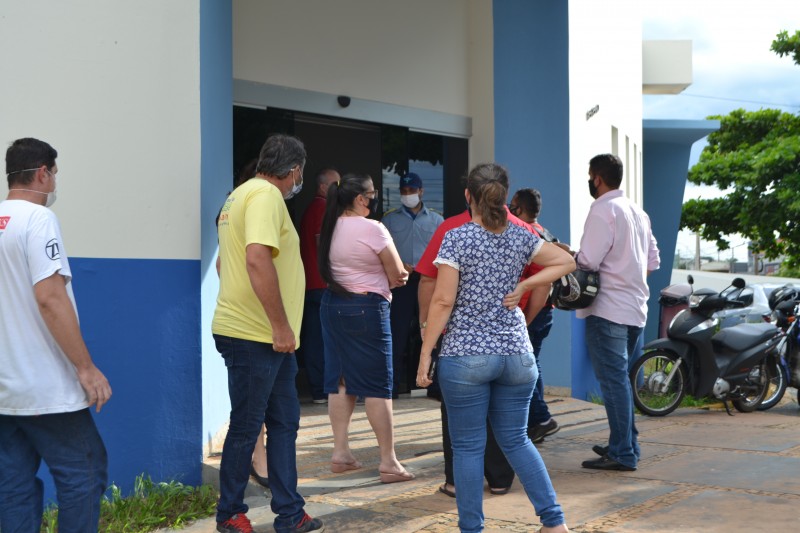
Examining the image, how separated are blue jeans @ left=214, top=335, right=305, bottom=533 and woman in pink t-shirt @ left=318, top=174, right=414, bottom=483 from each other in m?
1.01

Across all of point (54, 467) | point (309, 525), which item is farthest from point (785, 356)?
point (54, 467)

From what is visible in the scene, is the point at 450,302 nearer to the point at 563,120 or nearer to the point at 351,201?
the point at 351,201

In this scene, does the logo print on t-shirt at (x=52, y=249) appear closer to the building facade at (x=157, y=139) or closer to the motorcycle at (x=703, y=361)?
the building facade at (x=157, y=139)

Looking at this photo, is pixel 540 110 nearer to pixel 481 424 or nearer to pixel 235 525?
pixel 481 424

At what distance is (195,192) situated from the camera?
552cm

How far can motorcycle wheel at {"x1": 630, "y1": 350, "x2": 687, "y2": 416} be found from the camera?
8.94 metres

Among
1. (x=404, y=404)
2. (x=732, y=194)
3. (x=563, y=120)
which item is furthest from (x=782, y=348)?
(x=732, y=194)

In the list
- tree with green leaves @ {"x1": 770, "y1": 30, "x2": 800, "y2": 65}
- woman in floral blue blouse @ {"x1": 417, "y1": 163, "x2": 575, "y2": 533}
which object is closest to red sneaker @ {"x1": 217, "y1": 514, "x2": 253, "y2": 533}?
woman in floral blue blouse @ {"x1": 417, "y1": 163, "x2": 575, "y2": 533}

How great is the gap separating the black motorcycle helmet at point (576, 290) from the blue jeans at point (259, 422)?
6.55 feet

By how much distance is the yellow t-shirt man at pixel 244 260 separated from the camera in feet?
14.4

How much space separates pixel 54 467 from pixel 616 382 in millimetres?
3551

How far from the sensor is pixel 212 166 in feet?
19.0

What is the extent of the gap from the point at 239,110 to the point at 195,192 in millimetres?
2655

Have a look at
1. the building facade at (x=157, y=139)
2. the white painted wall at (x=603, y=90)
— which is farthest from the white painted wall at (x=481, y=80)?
the building facade at (x=157, y=139)
